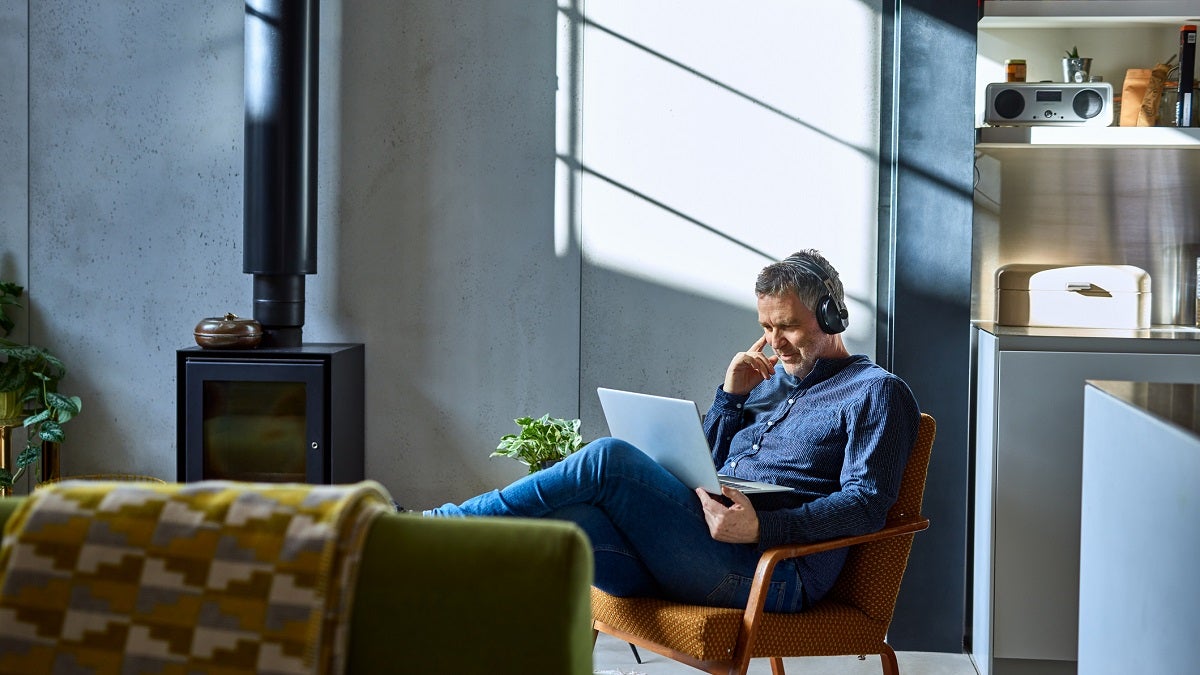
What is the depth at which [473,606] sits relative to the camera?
1344mm

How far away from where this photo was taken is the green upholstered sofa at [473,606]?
134cm

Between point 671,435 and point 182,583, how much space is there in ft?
4.75

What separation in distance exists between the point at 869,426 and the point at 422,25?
2.29 meters

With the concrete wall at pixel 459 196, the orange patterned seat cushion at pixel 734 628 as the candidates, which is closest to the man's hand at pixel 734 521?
the orange patterned seat cushion at pixel 734 628

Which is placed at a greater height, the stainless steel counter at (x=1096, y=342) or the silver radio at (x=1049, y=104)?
the silver radio at (x=1049, y=104)

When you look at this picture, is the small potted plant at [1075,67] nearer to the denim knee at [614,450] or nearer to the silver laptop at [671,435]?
the silver laptop at [671,435]

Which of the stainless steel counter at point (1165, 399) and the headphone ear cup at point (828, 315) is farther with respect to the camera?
the headphone ear cup at point (828, 315)

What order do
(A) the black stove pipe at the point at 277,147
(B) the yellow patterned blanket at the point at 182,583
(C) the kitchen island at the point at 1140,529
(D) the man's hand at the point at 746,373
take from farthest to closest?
(A) the black stove pipe at the point at 277,147 → (D) the man's hand at the point at 746,373 → (C) the kitchen island at the point at 1140,529 → (B) the yellow patterned blanket at the point at 182,583

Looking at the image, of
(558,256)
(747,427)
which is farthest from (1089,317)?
(558,256)

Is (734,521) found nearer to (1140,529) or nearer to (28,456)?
(1140,529)

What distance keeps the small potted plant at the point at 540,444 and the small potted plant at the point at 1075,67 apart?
6.45ft

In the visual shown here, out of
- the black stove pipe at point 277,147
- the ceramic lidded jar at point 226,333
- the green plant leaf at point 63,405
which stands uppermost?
the black stove pipe at point 277,147

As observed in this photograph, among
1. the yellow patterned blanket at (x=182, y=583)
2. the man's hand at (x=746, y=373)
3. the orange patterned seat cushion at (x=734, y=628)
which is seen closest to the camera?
the yellow patterned blanket at (x=182, y=583)

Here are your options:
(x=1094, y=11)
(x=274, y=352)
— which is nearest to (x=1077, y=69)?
(x=1094, y=11)
